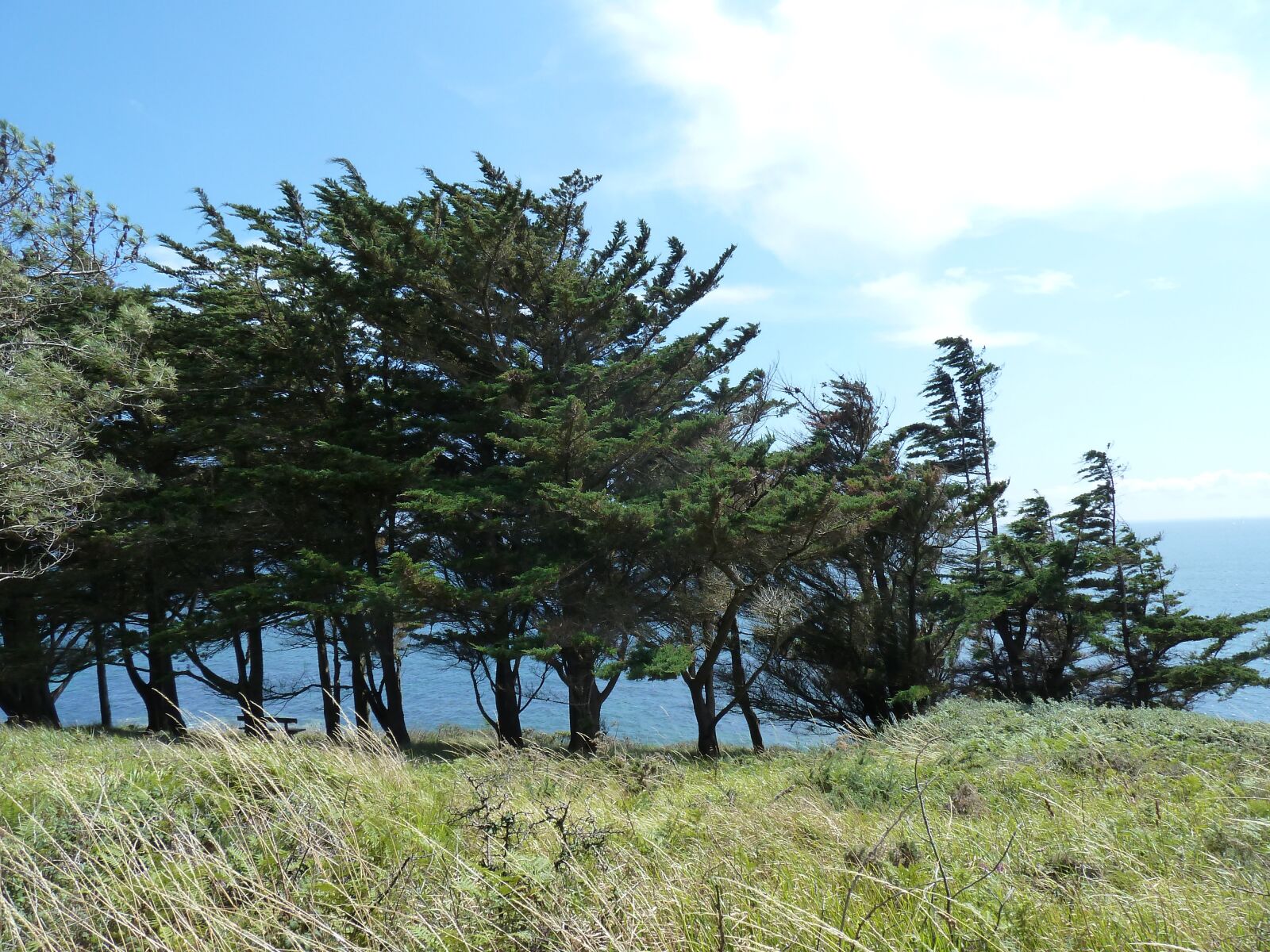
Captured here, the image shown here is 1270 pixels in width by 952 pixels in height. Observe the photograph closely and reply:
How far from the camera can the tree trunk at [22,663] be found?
574 inches

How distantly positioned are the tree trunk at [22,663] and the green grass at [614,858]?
37.1ft

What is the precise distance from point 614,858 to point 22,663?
1616 centimetres

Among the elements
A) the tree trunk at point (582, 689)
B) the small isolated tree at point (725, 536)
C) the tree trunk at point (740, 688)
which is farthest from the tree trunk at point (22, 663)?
the tree trunk at point (740, 688)

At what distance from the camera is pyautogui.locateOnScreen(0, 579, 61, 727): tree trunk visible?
47.8 ft

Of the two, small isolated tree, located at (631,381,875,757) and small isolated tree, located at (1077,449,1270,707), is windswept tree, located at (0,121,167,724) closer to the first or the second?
small isolated tree, located at (631,381,875,757)

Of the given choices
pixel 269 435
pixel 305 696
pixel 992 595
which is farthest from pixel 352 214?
pixel 305 696

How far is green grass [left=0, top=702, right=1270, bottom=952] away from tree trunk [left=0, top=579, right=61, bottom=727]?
1130cm

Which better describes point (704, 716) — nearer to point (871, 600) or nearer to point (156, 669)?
point (871, 600)

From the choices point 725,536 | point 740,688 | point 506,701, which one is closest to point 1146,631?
point 740,688

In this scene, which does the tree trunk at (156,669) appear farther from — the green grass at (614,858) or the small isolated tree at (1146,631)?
the small isolated tree at (1146,631)

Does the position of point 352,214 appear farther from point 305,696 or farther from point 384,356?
point 305,696

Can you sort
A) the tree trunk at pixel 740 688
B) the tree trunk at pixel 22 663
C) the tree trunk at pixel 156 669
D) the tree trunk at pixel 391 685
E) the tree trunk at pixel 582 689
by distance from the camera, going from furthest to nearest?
the tree trunk at pixel 740 688
the tree trunk at pixel 156 669
the tree trunk at pixel 22 663
the tree trunk at pixel 391 685
the tree trunk at pixel 582 689

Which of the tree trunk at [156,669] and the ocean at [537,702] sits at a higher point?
the tree trunk at [156,669]

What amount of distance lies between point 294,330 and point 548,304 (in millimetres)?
4826
